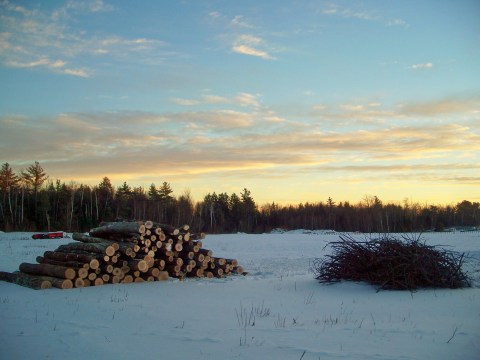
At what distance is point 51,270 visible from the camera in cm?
1209

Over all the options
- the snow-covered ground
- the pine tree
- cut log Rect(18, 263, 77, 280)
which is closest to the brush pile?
the snow-covered ground

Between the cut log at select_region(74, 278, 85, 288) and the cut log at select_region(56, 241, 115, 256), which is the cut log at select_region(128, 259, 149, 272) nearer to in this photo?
the cut log at select_region(56, 241, 115, 256)

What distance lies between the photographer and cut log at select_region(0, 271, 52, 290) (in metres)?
11.5

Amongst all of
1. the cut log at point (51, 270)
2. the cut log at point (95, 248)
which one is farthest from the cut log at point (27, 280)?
the cut log at point (95, 248)

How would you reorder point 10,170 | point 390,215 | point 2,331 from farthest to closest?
point 390,215, point 10,170, point 2,331

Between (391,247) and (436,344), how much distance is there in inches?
244

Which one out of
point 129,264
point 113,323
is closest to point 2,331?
point 113,323

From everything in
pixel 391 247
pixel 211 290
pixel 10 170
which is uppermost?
pixel 10 170

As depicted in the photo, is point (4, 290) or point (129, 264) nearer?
point (4, 290)

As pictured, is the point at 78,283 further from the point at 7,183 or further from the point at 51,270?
the point at 7,183

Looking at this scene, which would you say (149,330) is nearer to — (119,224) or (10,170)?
(119,224)

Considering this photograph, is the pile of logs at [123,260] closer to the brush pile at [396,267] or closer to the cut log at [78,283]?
the cut log at [78,283]

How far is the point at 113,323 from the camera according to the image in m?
6.99

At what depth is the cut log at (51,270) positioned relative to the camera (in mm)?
11672
